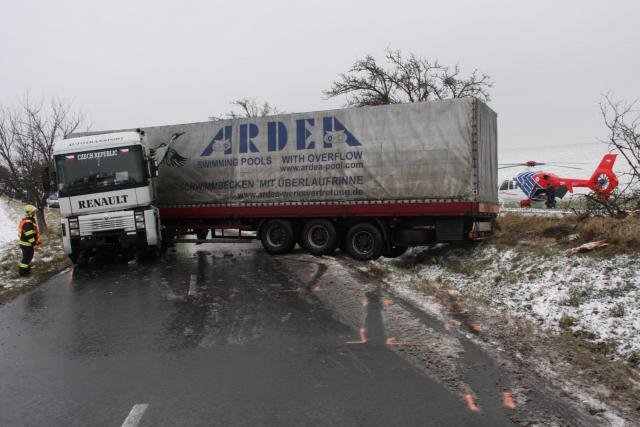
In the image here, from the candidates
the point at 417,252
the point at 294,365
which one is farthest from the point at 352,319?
the point at 417,252

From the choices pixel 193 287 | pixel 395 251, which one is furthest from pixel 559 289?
pixel 193 287

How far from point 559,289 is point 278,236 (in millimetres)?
7515

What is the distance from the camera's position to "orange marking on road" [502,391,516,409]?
4.53m

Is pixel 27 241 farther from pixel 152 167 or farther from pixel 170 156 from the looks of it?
pixel 170 156

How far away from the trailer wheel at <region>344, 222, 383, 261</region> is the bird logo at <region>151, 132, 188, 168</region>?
4924 millimetres

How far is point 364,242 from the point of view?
43.3 feet

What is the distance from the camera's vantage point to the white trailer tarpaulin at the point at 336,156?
472 inches

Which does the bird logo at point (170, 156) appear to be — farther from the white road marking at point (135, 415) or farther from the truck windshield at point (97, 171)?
the white road marking at point (135, 415)

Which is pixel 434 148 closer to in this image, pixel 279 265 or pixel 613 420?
pixel 279 265

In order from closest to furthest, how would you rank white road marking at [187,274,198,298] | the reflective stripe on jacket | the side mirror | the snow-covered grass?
white road marking at [187,274,198,298] < the snow-covered grass < the reflective stripe on jacket < the side mirror

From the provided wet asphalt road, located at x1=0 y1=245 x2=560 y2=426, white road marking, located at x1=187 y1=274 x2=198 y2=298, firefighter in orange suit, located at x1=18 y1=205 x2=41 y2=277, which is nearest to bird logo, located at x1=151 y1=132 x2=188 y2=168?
firefighter in orange suit, located at x1=18 y1=205 x2=41 y2=277

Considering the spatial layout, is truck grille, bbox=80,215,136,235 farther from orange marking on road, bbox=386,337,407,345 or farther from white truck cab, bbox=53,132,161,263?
orange marking on road, bbox=386,337,407,345

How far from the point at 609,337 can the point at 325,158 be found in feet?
26.2

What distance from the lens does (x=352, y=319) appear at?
7.51 m
